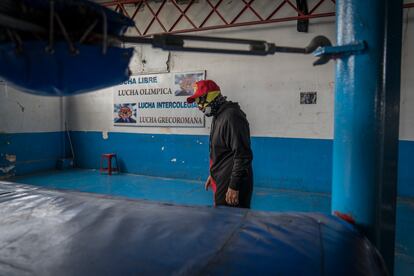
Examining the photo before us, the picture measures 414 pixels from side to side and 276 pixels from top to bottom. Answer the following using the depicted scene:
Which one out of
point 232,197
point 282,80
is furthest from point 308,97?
point 232,197

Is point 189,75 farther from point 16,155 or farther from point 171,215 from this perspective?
point 171,215

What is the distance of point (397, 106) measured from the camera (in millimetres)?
1279

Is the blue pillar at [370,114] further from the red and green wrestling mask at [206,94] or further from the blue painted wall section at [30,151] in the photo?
the blue painted wall section at [30,151]

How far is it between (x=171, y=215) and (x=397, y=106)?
3.52 feet

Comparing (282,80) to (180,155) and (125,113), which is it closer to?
(180,155)

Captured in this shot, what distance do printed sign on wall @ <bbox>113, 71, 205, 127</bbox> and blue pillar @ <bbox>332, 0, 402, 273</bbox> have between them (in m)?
4.34

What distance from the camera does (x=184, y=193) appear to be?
486cm

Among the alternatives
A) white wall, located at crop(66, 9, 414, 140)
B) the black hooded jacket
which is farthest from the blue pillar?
white wall, located at crop(66, 9, 414, 140)

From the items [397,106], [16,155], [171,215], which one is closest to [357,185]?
[397,106]

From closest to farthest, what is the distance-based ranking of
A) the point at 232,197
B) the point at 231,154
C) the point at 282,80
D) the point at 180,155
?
the point at 232,197 → the point at 231,154 → the point at 282,80 → the point at 180,155

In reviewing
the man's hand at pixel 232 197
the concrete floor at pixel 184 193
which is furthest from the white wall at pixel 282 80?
the man's hand at pixel 232 197

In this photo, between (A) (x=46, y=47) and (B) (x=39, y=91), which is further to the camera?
(B) (x=39, y=91)

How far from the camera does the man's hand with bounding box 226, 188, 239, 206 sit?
2.12 m

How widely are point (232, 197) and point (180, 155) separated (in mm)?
3797
